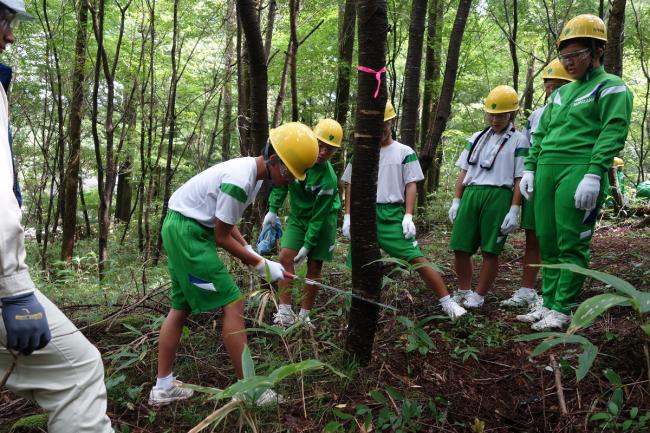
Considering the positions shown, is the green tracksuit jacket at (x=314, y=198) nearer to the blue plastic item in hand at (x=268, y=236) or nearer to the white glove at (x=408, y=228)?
the blue plastic item in hand at (x=268, y=236)

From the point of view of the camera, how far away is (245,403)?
1.94 metres

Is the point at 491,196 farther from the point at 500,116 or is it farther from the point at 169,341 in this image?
the point at 169,341

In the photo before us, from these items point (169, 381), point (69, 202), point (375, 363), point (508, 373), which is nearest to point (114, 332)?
point (169, 381)

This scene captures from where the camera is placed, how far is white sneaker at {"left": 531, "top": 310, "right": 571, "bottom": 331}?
128 inches

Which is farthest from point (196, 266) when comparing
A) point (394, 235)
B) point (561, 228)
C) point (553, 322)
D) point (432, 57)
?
point (432, 57)

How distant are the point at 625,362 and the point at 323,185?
101 inches

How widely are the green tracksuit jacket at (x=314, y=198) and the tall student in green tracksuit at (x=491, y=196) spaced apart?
46.9 inches

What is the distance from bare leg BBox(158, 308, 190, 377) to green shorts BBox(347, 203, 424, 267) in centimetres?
162

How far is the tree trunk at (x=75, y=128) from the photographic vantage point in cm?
852

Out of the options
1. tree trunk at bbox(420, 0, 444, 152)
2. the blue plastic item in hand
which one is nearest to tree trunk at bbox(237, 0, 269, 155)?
the blue plastic item in hand

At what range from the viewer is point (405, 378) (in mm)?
2820

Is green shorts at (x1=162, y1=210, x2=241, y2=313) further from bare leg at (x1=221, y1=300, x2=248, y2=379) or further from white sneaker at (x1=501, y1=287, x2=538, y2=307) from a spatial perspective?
white sneaker at (x1=501, y1=287, x2=538, y2=307)

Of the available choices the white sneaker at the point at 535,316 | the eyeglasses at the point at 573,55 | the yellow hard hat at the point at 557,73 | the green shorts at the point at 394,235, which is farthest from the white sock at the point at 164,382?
the yellow hard hat at the point at 557,73

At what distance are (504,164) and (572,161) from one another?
765mm
